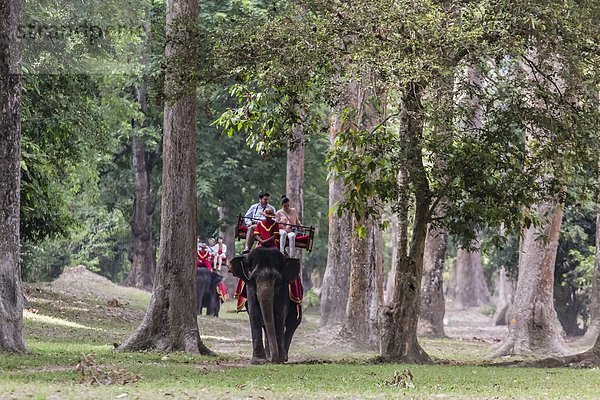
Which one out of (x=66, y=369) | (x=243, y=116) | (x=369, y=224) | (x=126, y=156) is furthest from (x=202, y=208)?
(x=66, y=369)

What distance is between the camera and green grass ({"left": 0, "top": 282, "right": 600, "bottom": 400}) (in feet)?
42.9

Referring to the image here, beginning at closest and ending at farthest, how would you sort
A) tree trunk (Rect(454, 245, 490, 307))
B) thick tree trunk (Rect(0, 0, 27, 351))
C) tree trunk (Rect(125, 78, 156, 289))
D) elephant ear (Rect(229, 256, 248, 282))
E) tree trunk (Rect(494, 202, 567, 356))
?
thick tree trunk (Rect(0, 0, 27, 351)), elephant ear (Rect(229, 256, 248, 282)), tree trunk (Rect(494, 202, 567, 356)), tree trunk (Rect(125, 78, 156, 289)), tree trunk (Rect(454, 245, 490, 307))

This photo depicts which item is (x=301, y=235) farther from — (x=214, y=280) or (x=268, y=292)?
(x=214, y=280)

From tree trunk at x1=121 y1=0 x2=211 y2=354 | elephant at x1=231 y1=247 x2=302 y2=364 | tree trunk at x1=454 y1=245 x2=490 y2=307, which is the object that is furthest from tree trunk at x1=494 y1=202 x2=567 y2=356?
tree trunk at x1=454 y1=245 x2=490 y2=307

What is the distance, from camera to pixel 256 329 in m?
19.9

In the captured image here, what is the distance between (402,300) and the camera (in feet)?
66.4

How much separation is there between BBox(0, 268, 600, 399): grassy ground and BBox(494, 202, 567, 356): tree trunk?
0.96 meters

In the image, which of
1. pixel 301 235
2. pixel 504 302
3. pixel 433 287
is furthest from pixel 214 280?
pixel 504 302

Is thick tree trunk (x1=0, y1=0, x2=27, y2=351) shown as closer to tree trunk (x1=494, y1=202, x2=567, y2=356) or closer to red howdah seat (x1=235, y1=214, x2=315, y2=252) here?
red howdah seat (x1=235, y1=214, x2=315, y2=252)

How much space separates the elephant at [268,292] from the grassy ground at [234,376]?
1.54 feet

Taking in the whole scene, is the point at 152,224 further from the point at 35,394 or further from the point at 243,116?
the point at 35,394

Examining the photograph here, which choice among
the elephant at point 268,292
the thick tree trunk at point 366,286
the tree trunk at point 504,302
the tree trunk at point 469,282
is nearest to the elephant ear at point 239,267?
the elephant at point 268,292

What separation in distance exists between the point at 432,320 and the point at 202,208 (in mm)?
14527

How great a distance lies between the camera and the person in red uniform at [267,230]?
1936 cm
